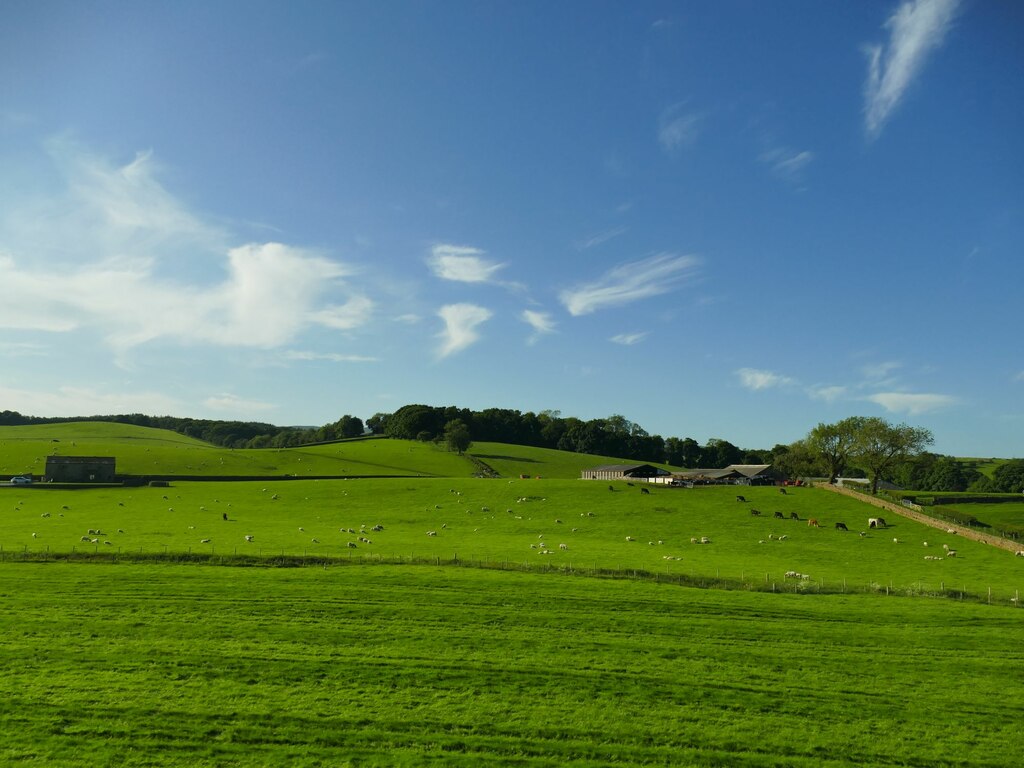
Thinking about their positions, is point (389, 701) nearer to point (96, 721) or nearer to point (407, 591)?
point (96, 721)

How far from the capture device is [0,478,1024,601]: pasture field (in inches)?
2073

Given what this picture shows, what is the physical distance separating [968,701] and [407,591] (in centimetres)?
2819

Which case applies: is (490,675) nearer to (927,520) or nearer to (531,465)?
→ (927,520)

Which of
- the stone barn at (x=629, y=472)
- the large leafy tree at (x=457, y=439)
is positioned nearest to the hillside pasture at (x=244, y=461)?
the large leafy tree at (x=457, y=439)

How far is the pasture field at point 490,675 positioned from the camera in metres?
22.6

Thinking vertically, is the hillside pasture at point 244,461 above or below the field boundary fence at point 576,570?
above

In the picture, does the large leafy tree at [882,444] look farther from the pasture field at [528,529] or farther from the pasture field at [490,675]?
the pasture field at [490,675]

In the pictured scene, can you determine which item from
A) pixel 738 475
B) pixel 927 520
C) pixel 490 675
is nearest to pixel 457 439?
pixel 738 475

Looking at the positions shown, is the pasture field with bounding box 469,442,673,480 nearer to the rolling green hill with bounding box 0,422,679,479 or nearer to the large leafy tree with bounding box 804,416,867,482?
the rolling green hill with bounding box 0,422,679,479

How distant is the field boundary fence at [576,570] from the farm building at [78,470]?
66.2m

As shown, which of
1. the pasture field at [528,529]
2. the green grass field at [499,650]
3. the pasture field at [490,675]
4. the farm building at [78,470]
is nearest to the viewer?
the pasture field at [490,675]

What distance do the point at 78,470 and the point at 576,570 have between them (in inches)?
3802

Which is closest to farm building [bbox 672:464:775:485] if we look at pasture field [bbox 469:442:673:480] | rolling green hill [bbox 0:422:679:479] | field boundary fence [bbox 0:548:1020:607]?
pasture field [bbox 469:442:673:480]

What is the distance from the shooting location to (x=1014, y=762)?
22344 millimetres
